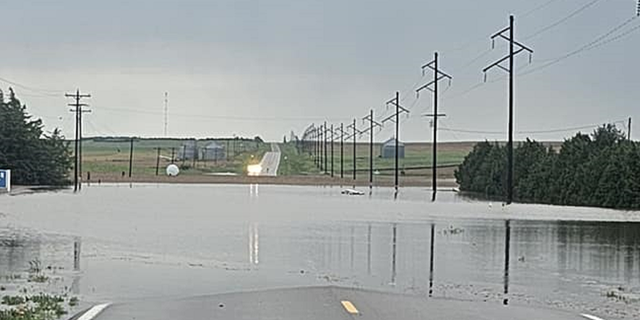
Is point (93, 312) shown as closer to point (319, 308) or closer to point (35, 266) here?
point (319, 308)

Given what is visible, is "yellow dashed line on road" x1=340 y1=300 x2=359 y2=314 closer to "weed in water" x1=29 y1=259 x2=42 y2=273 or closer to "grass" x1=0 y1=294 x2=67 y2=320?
"grass" x1=0 y1=294 x2=67 y2=320

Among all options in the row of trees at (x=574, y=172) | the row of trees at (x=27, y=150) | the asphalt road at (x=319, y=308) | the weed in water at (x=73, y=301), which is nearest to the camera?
the asphalt road at (x=319, y=308)

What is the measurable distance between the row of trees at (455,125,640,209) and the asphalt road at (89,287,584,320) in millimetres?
42096

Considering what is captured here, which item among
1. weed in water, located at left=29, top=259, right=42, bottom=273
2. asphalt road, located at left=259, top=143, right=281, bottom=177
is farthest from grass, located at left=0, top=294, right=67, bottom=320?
asphalt road, located at left=259, top=143, right=281, bottom=177

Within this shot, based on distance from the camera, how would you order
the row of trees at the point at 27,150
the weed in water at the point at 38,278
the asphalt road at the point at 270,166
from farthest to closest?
1. the asphalt road at the point at 270,166
2. the row of trees at the point at 27,150
3. the weed in water at the point at 38,278

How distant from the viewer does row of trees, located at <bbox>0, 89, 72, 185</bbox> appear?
10394 cm

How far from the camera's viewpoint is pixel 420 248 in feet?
88.0

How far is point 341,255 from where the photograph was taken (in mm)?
24781

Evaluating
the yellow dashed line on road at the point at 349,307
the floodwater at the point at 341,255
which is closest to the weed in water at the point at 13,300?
the floodwater at the point at 341,255

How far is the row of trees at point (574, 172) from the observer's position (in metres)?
56.8

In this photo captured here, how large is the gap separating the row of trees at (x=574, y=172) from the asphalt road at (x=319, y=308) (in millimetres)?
42096

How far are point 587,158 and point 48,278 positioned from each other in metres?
50.5

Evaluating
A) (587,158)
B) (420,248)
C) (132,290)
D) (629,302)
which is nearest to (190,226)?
(420,248)

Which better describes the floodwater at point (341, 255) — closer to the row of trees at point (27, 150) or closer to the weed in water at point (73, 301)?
the weed in water at point (73, 301)
